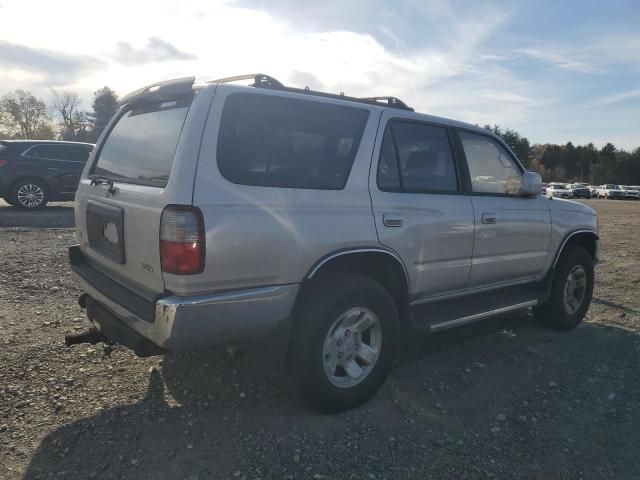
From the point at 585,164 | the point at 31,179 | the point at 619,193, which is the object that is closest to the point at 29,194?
the point at 31,179

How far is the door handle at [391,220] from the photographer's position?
3.27m

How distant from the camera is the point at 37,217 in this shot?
10.5 meters

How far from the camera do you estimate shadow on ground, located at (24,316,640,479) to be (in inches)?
104

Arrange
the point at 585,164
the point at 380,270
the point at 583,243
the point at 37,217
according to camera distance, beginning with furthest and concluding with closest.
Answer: the point at 585,164, the point at 37,217, the point at 583,243, the point at 380,270

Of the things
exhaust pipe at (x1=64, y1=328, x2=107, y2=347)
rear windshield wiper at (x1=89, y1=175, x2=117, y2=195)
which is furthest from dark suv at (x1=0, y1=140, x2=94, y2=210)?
exhaust pipe at (x1=64, y1=328, x2=107, y2=347)

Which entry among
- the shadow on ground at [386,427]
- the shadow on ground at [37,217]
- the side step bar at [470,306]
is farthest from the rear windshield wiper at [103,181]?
the shadow on ground at [37,217]

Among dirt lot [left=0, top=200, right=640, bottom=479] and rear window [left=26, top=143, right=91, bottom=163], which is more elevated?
rear window [left=26, top=143, right=91, bottom=163]

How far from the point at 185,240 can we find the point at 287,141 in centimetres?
90

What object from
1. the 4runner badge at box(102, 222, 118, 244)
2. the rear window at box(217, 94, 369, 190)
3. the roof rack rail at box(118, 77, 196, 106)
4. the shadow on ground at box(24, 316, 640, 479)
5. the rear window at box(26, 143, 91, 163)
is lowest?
the shadow on ground at box(24, 316, 640, 479)

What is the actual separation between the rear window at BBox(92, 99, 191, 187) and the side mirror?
9.84 feet

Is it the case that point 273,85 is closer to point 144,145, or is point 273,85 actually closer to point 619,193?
point 144,145

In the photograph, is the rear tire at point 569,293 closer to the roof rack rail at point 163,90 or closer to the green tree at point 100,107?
the roof rack rail at point 163,90

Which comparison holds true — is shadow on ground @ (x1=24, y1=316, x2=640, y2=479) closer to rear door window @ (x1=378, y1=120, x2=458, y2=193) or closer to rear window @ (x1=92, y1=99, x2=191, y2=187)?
rear window @ (x1=92, y1=99, x2=191, y2=187)

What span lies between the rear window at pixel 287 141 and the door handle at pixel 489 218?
1335 millimetres
